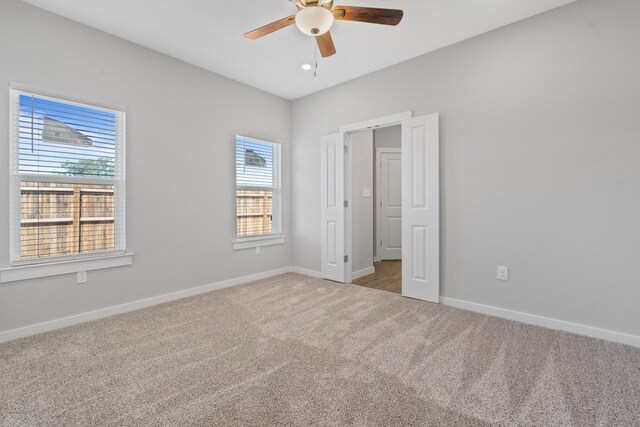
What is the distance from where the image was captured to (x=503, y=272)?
2893mm

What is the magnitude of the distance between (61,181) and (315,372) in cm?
278

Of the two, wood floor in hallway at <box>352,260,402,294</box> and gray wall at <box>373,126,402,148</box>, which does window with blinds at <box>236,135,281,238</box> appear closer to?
wood floor in hallway at <box>352,260,402,294</box>

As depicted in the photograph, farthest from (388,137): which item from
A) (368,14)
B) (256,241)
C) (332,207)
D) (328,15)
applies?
(328,15)

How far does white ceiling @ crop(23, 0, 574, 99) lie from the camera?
2.51m

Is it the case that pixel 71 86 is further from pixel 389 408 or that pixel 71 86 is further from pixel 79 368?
pixel 389 408

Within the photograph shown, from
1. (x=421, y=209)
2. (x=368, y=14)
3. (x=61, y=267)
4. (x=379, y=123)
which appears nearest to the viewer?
(x=368, y=14)

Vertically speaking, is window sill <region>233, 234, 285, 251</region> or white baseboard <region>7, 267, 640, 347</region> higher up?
window sill <region>233, 234, 285, 251</region>

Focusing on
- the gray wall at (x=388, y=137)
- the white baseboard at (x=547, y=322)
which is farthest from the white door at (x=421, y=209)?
the gray wall at (x=388, y=137)

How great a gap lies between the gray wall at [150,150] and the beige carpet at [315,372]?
402mm

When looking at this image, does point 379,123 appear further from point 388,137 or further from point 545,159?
point 388,137

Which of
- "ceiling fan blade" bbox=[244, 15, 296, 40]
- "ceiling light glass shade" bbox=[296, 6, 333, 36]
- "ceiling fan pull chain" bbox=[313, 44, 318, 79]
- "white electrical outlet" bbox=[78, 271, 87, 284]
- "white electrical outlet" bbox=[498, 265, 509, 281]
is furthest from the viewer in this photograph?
"ceiling fan pull chain" bbox=[313, 44, 318, 79]

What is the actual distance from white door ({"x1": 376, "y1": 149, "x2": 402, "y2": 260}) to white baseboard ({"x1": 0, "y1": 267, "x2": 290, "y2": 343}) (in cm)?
279

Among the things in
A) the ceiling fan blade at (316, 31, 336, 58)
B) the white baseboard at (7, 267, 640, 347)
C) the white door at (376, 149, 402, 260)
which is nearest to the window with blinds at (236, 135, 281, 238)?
the white baseboard at (7, 267, 640, 347)

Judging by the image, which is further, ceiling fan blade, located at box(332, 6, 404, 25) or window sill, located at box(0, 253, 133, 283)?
window sill, located at box(0, 253, 133, 283)
